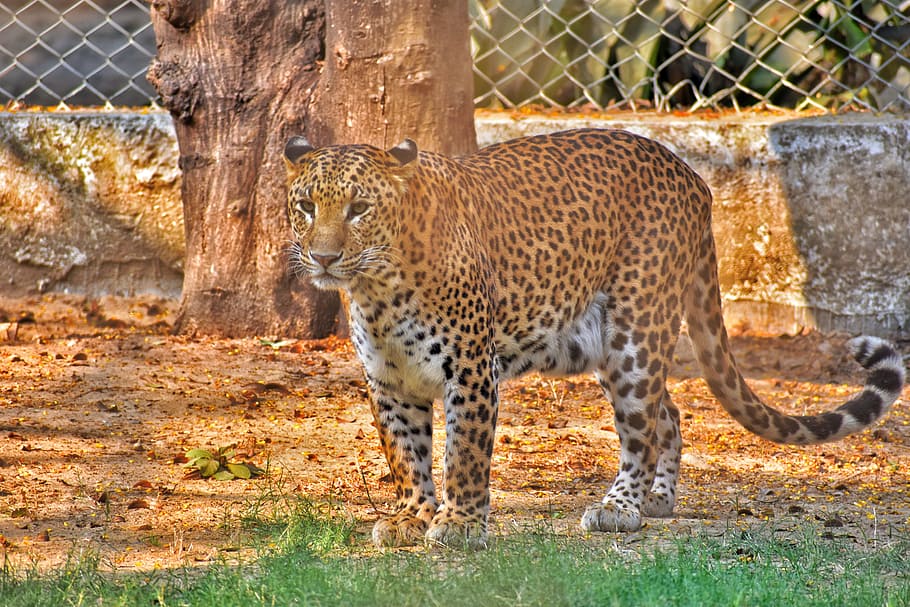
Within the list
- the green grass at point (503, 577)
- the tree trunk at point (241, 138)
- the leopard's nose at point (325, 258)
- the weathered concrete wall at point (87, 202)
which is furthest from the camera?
the weathered concrete wall at point (87, 202)

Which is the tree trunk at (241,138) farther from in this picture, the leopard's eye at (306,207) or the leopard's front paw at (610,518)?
the leopard's front paw at (610,518)

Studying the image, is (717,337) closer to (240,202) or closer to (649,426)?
(649,426)

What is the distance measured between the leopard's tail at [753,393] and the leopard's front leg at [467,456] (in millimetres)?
1284

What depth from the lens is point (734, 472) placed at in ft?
19.5

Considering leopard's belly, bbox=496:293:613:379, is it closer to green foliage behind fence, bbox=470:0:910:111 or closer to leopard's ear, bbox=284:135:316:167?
leopard's ear, bbox=284:135:316:167

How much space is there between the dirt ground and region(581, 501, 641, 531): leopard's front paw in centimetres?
9

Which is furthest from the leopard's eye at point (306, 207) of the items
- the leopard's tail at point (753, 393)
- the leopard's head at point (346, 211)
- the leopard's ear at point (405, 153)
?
the leopard's tail at point (753, 393)

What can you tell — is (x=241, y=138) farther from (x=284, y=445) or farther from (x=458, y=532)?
(x=458, y=532)

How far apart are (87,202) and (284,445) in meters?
3.14

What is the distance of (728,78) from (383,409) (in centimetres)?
477

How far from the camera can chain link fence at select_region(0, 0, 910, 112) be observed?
840 centimetres

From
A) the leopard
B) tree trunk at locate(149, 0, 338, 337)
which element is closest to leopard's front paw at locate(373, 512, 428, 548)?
the leopard

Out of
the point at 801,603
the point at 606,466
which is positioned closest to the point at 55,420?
the point at 606,466

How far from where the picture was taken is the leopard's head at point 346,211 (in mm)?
4414
